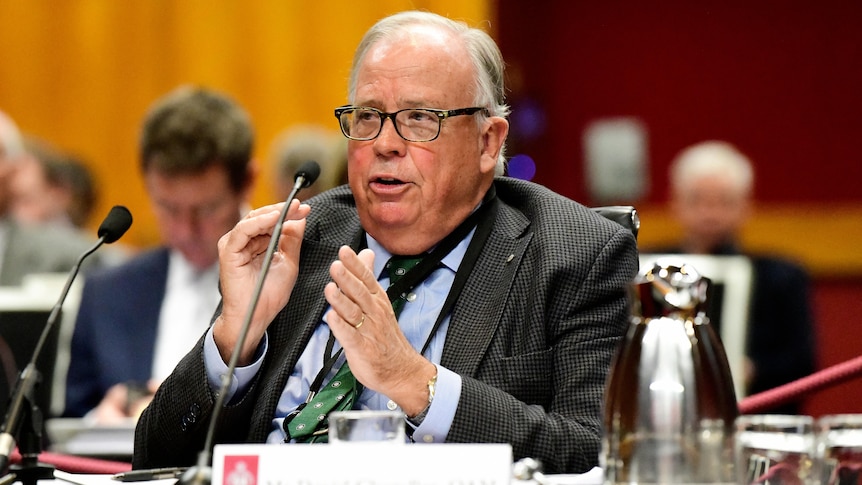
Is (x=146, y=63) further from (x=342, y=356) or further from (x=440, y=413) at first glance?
(x=440, y=413)

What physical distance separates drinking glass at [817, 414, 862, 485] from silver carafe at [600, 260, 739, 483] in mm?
105

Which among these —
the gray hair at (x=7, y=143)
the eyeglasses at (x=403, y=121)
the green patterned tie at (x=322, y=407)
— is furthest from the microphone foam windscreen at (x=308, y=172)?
the gray hair at (x=7, y=143)

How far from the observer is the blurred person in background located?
6.36 meters

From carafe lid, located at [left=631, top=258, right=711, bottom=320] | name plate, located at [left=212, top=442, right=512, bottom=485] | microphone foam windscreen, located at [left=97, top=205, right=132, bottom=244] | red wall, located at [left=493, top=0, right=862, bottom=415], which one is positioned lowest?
name plate, located at [left=212, top=442, right=512, bottom=485]

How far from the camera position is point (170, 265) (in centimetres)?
423

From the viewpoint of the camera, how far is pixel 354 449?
140 cm

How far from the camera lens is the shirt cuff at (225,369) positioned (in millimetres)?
2256

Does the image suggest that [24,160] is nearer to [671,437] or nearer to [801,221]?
[801,221]

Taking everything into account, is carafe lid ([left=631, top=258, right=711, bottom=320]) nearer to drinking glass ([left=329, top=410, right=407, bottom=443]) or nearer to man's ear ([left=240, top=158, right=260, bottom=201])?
drinking glass ([left=329, top=410, right=407, bottom=443])

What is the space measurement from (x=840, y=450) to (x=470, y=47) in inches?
51.5

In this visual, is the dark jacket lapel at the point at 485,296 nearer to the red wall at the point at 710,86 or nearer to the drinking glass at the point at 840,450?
the drinking glass at the point at 840,450

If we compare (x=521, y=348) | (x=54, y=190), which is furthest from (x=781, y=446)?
(x=54, y=190)

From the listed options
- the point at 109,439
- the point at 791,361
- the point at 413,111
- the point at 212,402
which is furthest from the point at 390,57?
the point at 791,361

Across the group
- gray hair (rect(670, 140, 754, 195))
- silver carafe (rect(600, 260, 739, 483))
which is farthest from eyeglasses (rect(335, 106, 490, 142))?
gray hair (rect(670, 140, 754, 195))
